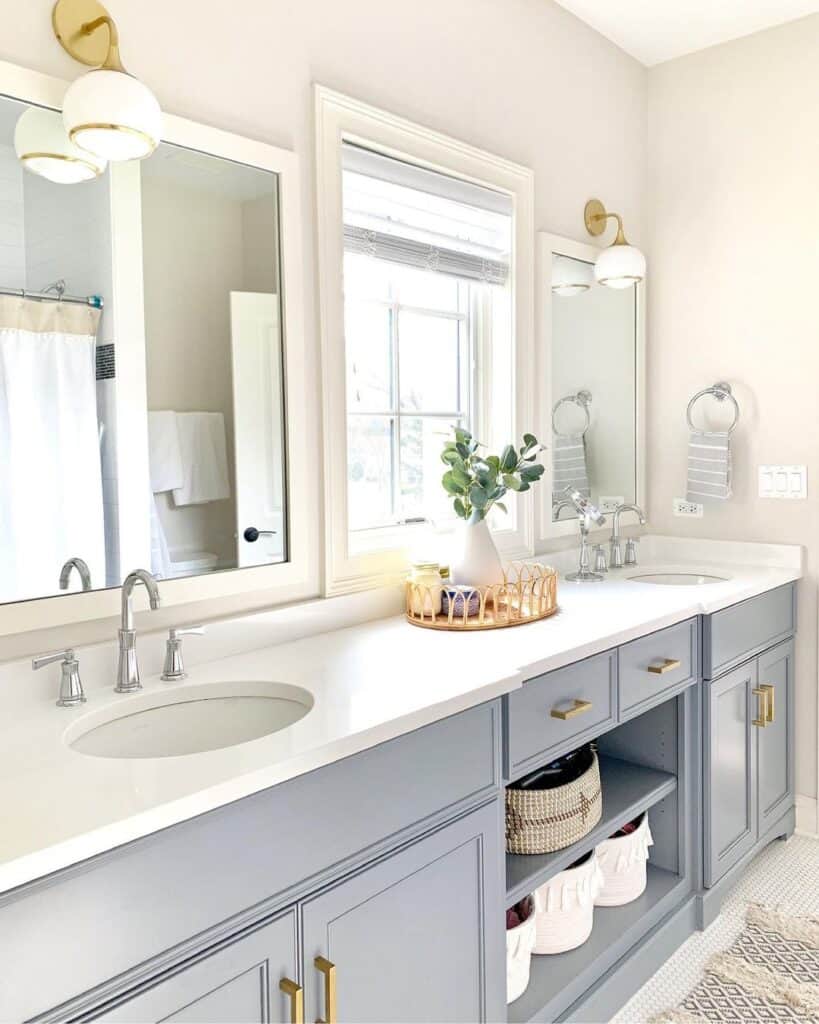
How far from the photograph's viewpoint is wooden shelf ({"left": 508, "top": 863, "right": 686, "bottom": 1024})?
1771 millimetres

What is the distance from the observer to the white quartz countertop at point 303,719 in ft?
3.18

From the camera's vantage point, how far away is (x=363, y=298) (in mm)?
2246

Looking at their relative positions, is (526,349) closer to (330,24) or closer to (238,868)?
(330,24)

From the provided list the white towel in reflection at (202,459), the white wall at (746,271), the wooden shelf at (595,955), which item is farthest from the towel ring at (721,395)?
the white towel in reflection at (202,459)

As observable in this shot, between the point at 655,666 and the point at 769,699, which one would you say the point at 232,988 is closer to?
the point at 655,666

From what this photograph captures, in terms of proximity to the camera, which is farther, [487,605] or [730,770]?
[730,770]

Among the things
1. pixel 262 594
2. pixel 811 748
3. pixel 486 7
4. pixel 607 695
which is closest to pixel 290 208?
pixel 262 594

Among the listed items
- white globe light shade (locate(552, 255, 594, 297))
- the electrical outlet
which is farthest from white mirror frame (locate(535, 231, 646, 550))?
the electrical outlet

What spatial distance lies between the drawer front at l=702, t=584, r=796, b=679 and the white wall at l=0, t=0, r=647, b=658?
1.08 metres

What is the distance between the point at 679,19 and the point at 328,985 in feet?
9.35

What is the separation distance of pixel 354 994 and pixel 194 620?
0.75m

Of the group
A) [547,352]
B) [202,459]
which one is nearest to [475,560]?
[202,459]

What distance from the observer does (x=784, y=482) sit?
2.76m

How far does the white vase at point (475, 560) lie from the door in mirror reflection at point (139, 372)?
18.4 inches
